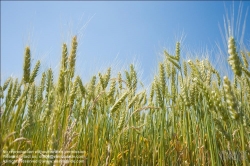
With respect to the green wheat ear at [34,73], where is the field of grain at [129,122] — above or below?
below

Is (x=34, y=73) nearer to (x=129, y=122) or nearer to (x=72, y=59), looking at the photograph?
(x=72, y=59)

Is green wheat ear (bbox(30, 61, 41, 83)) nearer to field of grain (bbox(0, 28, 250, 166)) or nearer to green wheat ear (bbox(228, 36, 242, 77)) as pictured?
field of grain (bbox(0, 28, 250, 166))

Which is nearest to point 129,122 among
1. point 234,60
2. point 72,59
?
point 72,59

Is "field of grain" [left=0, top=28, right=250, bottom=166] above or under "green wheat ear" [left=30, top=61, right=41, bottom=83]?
under

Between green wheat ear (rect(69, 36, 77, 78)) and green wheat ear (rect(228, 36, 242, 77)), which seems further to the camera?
green wheat ear (rect(69, 36, 77, 78))

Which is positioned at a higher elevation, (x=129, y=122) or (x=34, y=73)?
(x=34, y=73)

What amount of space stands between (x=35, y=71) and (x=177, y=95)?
1.58 m

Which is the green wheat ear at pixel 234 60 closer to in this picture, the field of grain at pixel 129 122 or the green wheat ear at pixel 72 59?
the field of grain at pixel 129 122

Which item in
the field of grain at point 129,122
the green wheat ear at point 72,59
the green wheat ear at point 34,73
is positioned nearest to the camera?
the field of grain at point 129,122

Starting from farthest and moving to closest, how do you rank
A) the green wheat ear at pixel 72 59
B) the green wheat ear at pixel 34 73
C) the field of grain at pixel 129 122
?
the green wheat ear at pixel 34 73 < the green wheat ear at pixel 72 59 < the field of grain at pixel 129 122

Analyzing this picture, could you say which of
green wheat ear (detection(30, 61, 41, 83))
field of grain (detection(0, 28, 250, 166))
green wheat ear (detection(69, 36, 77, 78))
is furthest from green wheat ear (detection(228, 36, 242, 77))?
green wheat ear (detection(30, 61, 41, 83))

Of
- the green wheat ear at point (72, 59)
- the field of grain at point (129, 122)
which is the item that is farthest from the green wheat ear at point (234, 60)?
the green wheat ear at point (72, 59)

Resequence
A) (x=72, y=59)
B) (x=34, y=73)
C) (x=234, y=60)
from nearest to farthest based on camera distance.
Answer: (x=234, y=60) → (x=72, y=59) → (x=34, y=73)

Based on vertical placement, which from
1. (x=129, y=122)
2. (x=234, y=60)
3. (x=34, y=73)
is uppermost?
(x=34, y=73)
